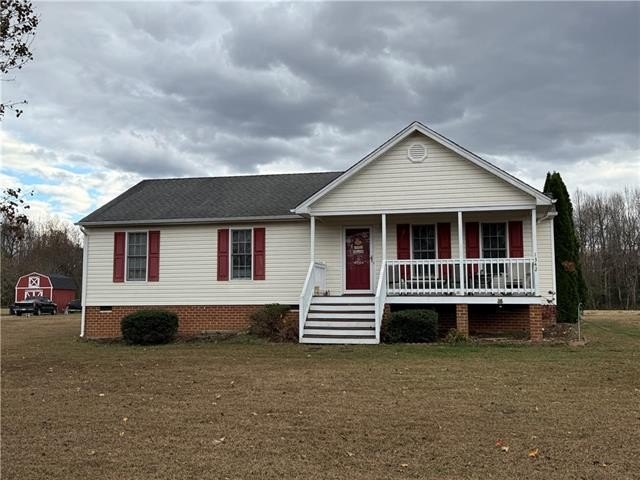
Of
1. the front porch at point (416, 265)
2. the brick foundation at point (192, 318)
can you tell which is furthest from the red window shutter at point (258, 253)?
the front porch at point (416, 265)

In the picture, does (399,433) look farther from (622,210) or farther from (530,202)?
(622,210)

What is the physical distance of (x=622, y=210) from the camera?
54844 mm

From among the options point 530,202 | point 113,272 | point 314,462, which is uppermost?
point 530,202

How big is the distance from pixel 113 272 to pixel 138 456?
13.5m

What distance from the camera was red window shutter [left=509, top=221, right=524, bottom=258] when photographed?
54.4ft

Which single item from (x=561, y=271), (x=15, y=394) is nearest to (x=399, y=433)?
(x=15, y=394)

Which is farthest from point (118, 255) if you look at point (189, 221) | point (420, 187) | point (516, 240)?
point (516, 240)

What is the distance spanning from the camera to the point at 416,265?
16.3m

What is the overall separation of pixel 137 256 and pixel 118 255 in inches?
23.8

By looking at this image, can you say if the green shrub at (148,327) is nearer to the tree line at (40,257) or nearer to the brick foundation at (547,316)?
the brick foundation at (547,316)

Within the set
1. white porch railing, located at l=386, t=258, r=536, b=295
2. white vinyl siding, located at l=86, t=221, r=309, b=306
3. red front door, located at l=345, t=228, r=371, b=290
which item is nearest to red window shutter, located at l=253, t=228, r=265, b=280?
white vinyl siding, located at l=86, t=221, r=309, b=306

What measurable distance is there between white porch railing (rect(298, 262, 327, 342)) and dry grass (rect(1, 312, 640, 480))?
2461mm

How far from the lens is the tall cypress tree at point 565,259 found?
852 inches

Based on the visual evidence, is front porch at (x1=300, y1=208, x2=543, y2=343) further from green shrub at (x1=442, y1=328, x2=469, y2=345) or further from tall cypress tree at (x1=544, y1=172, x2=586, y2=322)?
tall cypress tree at (x1=544, y1=172, x2=586, y2=322)
